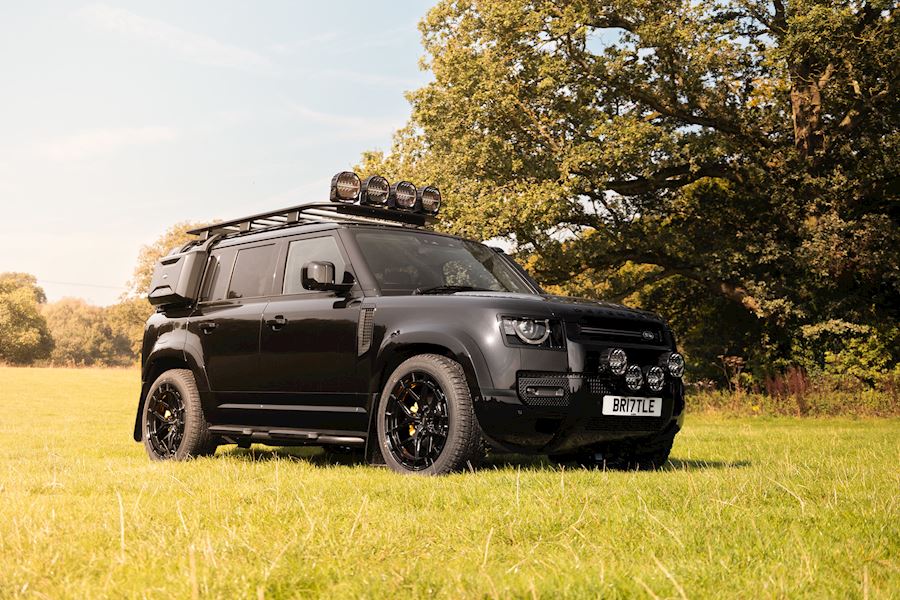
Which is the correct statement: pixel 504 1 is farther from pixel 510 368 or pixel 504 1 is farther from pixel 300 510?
pixel 300 510

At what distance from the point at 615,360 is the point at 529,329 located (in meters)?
0.74

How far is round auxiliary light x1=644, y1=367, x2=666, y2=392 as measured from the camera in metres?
7.60

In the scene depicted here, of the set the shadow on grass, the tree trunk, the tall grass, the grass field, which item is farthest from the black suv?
the tree trunk

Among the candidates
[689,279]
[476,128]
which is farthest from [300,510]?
[689,279]

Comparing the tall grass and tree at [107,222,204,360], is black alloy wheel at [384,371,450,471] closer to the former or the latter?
the tall grass

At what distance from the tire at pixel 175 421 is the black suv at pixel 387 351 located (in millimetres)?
18

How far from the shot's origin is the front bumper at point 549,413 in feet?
22.6

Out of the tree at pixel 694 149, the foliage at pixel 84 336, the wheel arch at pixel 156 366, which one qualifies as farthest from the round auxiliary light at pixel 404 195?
the foliage at pixel 84 336

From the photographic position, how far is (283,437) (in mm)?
8344

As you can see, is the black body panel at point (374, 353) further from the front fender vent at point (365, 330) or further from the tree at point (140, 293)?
the tree at point (140, 293)

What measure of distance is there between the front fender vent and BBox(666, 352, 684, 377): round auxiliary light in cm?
238

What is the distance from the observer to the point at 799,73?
71.4 feet

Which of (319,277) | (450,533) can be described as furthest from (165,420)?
(450,533)

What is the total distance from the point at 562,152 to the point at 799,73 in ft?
18.0
